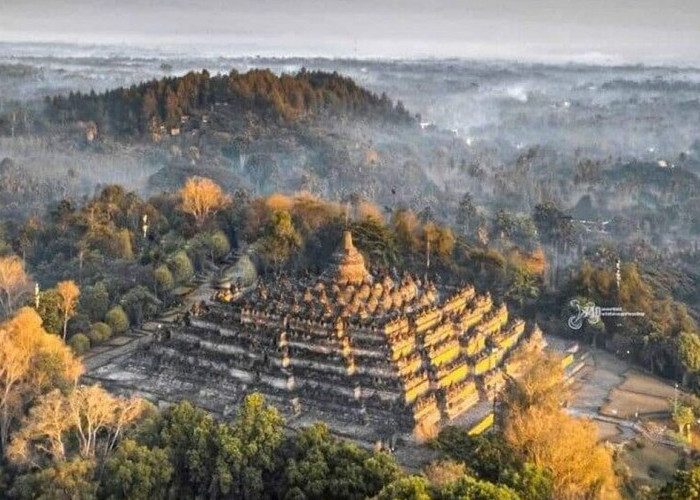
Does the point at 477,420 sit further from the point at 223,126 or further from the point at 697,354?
the point at 223,126

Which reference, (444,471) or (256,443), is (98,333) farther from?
(444,471)

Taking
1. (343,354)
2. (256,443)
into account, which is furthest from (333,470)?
(343,354)

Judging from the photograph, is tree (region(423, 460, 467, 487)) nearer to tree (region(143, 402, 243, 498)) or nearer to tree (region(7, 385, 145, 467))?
tree (region(143, 402, 243, 498))

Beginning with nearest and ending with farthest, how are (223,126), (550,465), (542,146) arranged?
(550,465)
(223,126)
(542,146)

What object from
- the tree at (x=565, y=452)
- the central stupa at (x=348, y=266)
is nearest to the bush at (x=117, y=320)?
the central stupa at (x=348, y=266)

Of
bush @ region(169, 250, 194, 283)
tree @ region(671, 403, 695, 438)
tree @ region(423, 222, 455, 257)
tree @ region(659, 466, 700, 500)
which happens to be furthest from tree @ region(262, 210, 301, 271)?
tree @ region(659, 466, 700, 500)

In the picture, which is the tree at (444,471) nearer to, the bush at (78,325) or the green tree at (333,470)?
the green tree at (333,470)

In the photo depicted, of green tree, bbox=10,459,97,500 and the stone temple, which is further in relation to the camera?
the stone temple

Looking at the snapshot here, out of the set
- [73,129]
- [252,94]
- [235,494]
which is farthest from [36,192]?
[235,494]
